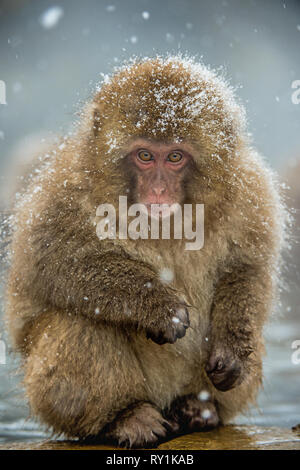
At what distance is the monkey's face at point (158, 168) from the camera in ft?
10.2

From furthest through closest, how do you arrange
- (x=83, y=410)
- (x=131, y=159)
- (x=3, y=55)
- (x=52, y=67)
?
1. (x=52, y=67)
2. (x=3, y=55)
3. (x=131, y=159)
4. (x=83, y=410)

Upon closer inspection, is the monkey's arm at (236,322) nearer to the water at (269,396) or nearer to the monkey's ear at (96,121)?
the water at (269,396)

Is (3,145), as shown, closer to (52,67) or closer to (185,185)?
(52,67)

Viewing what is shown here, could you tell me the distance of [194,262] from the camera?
133 inches

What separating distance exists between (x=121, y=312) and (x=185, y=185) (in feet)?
2.69

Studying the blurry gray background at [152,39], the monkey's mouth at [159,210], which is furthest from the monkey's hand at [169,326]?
the blurry gray background at [152,39]

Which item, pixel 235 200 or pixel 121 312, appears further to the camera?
pixel 235 200

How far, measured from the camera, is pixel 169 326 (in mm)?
3000

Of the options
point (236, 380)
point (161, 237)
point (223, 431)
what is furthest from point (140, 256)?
point (223, 431)

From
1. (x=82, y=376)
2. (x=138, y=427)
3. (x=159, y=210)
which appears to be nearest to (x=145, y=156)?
(x=159, y=210)

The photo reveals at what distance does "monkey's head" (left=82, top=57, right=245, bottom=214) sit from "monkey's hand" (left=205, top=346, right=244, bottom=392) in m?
0.89

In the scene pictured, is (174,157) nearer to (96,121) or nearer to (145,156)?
(145,156)

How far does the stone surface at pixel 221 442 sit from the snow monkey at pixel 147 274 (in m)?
0.08

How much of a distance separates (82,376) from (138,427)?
39 cm
